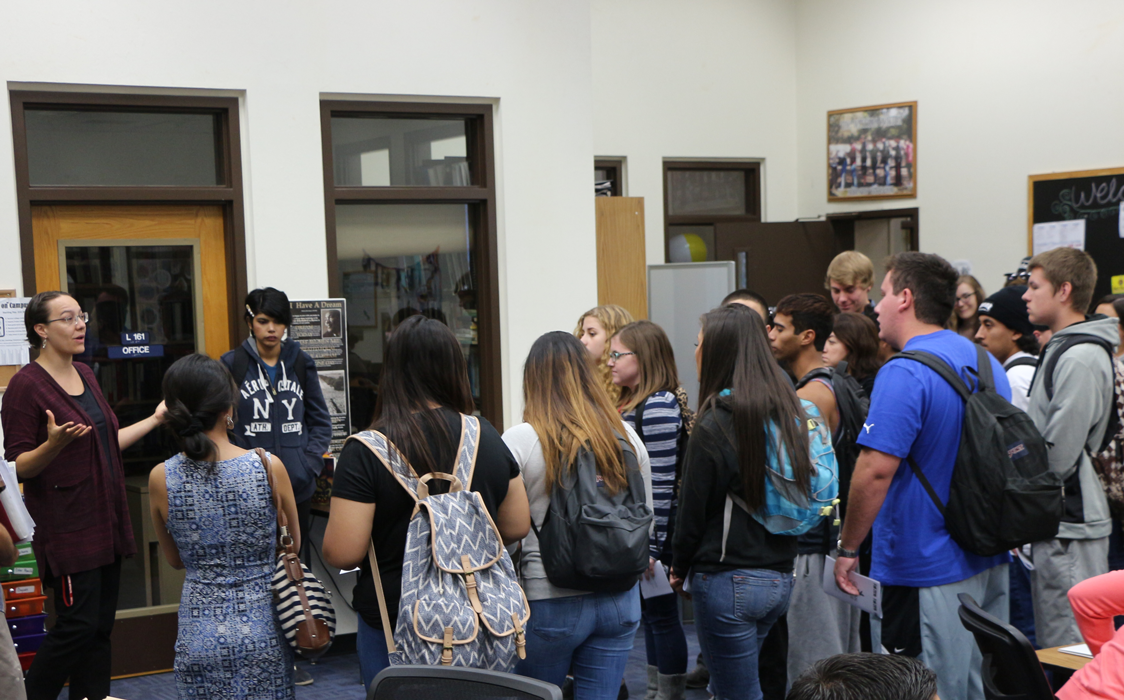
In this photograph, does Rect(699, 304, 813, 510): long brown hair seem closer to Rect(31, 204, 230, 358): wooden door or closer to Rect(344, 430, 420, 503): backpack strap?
Rect(344, 430, 420, 503): backpack strap

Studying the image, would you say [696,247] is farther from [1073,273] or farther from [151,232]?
[1073,273]

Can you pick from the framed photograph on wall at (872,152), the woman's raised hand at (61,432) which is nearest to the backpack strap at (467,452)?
the woman's raised hand at (61,432)

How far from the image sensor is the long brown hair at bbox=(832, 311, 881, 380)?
4.12 m

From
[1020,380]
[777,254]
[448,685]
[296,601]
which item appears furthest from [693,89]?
[448,685]

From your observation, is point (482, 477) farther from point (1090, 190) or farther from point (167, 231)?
point (1090, 190)

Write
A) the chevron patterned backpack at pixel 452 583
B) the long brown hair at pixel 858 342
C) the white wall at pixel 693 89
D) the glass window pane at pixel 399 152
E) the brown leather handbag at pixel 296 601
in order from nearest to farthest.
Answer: the chevron patterned backpack at pixel 452 583, the brown leather handbag at pixel 296 601, the long brown hair at pixel 858 342, the glass window pane at pixel 399 152, the white wall at pixel 693 89

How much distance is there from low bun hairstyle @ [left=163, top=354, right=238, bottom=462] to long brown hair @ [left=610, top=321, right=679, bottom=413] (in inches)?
58.8

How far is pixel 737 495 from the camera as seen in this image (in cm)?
291

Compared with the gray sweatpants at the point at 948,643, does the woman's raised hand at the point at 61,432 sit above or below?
above

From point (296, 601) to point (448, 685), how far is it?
Result: 0.94 metres

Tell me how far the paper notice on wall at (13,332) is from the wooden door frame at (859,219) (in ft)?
20.3

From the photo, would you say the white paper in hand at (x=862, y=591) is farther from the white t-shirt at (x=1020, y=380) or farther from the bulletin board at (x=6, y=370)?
the bulletin board at (x=6, y=370)

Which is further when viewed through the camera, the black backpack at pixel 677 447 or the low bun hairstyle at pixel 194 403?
the black backpack at pixel 677 447

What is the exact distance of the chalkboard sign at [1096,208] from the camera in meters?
6.77
